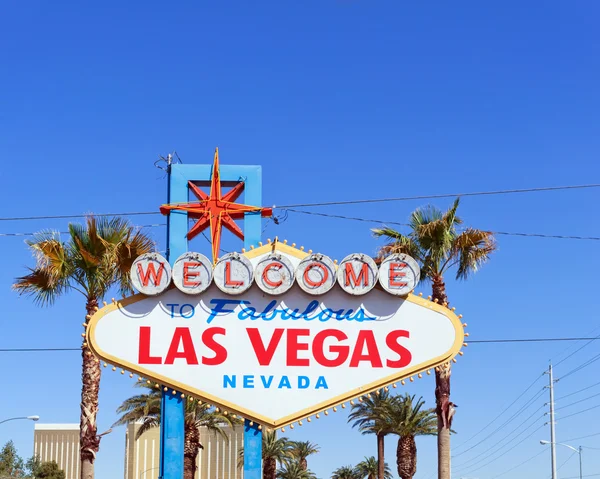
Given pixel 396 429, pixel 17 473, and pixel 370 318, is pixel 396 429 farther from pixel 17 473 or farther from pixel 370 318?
pixel 17 473

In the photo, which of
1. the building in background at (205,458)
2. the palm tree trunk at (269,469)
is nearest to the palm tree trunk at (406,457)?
the palm tree trunk at (269,469)

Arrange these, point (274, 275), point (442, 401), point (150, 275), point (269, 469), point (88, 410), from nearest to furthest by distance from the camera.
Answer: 1. point (150, 275)
2. point (274, 275)
3. point (88, 410)
4. point (442, 401)
5. point (269, 469)

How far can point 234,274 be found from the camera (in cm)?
2219

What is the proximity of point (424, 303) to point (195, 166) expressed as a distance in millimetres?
6562

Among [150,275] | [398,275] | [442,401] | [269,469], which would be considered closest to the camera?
[150,275]

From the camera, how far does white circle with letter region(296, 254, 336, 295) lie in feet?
72.7

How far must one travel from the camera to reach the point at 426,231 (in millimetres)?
29453

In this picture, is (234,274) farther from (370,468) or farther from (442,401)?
(370,468)

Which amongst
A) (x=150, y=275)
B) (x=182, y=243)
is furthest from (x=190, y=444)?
(x=150, y=275)

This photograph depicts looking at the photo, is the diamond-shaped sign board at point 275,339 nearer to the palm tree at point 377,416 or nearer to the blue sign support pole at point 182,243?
the blue sign support pole at point 182,243

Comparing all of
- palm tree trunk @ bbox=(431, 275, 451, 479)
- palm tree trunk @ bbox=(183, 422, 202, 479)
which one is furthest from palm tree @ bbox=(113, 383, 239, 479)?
palm tree trunk @ bbox=(431, 275, 451, 479)

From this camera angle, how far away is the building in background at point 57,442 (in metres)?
181

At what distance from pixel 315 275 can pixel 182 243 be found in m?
3.46

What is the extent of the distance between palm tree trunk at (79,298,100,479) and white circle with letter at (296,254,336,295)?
6.87m
